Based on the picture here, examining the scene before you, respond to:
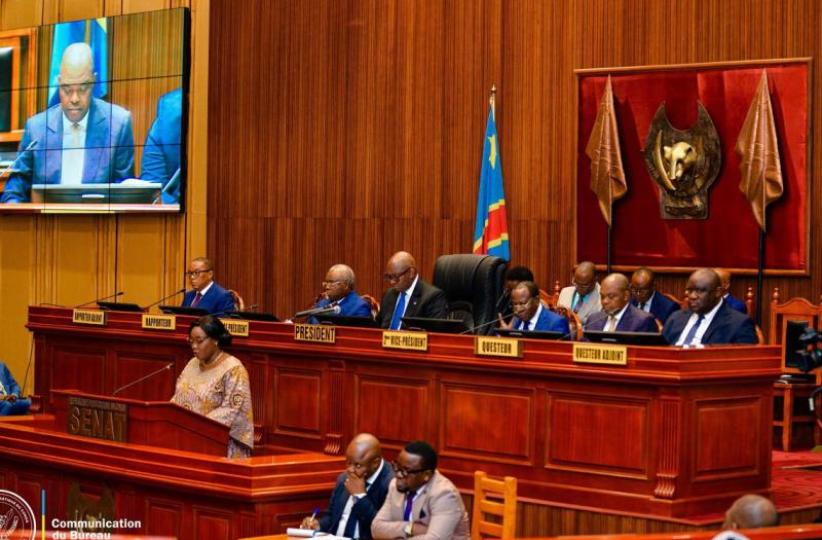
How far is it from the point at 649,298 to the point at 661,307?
0.10 meters

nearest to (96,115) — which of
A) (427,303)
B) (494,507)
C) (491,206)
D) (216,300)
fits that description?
(216,300)

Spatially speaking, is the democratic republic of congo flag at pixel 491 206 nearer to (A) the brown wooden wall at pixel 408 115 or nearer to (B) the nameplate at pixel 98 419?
(A) the brown wooden wall at pixel 408 115

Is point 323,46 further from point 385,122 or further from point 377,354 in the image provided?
point 377,354

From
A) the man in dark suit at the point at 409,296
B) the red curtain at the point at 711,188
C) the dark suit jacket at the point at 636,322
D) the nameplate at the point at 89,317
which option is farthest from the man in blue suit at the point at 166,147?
the dark suit jacket at the point at 636,322

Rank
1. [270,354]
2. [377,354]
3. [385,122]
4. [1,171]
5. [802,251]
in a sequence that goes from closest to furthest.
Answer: [377,354]
[270,354]
[802,251]
[385,122]
[1,171]

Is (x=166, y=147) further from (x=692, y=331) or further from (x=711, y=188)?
(x=692, y=331)

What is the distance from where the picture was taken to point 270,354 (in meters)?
7.84

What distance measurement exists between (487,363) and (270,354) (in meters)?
1.67

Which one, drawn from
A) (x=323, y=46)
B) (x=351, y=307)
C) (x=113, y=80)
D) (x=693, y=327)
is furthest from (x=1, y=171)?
(x=693, y=327)

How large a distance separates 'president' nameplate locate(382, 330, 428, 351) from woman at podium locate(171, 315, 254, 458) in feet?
2.70

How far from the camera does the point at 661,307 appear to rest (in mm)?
8695

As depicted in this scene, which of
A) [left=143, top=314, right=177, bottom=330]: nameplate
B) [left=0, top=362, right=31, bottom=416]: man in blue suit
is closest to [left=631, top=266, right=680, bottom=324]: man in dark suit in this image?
[left=143, top=314, right=177, bottom=330]: nameplate

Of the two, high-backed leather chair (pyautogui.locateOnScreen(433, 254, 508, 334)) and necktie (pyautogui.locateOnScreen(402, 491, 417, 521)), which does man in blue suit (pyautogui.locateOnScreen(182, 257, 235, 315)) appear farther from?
necktie (pyautogui.locateOnScreen(402, 491, 417, 521))

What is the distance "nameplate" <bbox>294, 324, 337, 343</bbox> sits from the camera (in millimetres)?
7469
